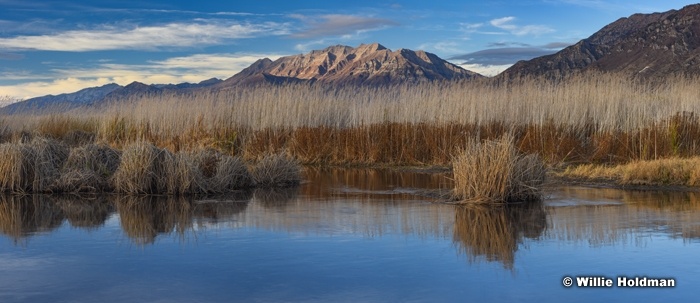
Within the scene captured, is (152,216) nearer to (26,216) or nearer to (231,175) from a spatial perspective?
(26,216)

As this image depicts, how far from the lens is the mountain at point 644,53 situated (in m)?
80.3

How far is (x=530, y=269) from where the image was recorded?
703 cm

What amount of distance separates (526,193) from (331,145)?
427 inches

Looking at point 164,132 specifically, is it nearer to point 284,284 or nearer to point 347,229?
point 347,229

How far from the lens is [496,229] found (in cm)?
923

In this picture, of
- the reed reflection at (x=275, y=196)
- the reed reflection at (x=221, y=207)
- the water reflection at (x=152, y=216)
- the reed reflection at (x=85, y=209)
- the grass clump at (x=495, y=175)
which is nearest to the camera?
the water reflection at (x=152, y=216)

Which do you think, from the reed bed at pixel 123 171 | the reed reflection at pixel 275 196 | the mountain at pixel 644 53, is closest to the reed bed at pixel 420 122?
the reed bed at pixel 123 171

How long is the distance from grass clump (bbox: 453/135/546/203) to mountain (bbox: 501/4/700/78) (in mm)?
64372

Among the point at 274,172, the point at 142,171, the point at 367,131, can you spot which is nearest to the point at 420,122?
the point at 367,131

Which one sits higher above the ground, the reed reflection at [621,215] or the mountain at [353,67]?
the mountain at [353,67]

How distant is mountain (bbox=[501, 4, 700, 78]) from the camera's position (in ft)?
263

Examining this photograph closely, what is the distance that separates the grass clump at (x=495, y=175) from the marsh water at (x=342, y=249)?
1.34ft
